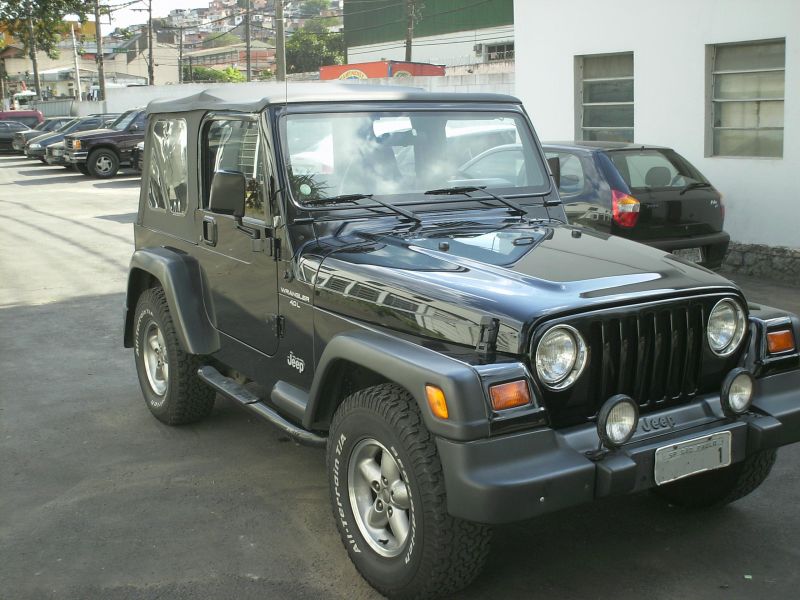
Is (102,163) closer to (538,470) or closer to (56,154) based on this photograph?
(56,154)

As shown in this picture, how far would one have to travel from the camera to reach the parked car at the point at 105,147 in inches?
1051

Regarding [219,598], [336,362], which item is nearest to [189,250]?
[336,362]

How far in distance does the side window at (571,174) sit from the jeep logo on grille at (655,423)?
5965 millimetres

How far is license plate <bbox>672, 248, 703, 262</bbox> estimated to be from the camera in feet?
30.8

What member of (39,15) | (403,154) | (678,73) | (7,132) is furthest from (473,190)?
(39,15)

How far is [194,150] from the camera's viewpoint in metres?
5.60

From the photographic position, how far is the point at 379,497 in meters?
3.92

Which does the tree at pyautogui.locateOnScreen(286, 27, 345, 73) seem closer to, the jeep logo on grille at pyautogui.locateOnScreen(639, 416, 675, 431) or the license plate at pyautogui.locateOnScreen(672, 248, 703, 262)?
the license plate at pyautogui.locateOnScreen(672, 248, 703, 262)

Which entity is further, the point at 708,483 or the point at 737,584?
the point at 708,483

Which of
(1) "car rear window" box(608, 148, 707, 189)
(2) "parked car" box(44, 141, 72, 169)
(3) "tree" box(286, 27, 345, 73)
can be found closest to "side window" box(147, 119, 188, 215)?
(1) "car rear window" box(608, 148, 707, 189)

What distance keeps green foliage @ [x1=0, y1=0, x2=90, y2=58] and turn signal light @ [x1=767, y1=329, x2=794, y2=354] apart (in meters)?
56.3

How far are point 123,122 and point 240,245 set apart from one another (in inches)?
946

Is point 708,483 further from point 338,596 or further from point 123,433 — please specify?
point 123,433

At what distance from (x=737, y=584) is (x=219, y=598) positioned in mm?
2038
